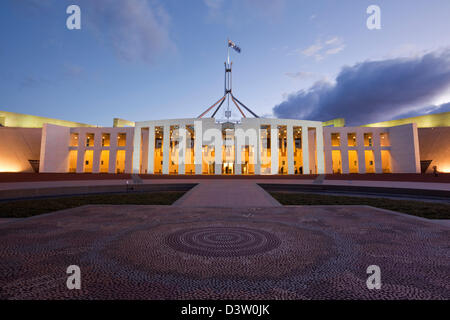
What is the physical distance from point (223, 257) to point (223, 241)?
0.73 meters

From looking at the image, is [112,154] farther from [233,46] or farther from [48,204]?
[233,46]

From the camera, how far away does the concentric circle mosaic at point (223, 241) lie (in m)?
3.44

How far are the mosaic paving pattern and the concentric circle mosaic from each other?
0.06 ft

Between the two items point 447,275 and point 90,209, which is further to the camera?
point 90,209

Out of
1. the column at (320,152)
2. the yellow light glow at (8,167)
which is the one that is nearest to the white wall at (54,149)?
the yellow light glow at (8,167)

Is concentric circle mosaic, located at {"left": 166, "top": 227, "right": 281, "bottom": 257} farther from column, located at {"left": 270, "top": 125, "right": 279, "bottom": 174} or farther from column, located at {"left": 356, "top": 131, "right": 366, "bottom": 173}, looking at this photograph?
column, located at {"left": 356, "top": 131, "right": 366, "bottom": 173}

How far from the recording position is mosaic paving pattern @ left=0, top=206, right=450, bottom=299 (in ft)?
7.44

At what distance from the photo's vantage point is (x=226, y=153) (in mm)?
36938

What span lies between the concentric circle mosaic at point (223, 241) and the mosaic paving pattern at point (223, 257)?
18mm

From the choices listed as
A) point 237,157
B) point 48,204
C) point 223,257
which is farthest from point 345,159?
point 48,204

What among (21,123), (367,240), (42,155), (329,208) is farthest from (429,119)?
(21,123)

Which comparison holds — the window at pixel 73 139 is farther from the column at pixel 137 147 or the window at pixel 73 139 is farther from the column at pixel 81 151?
the column at pixel 137 147
